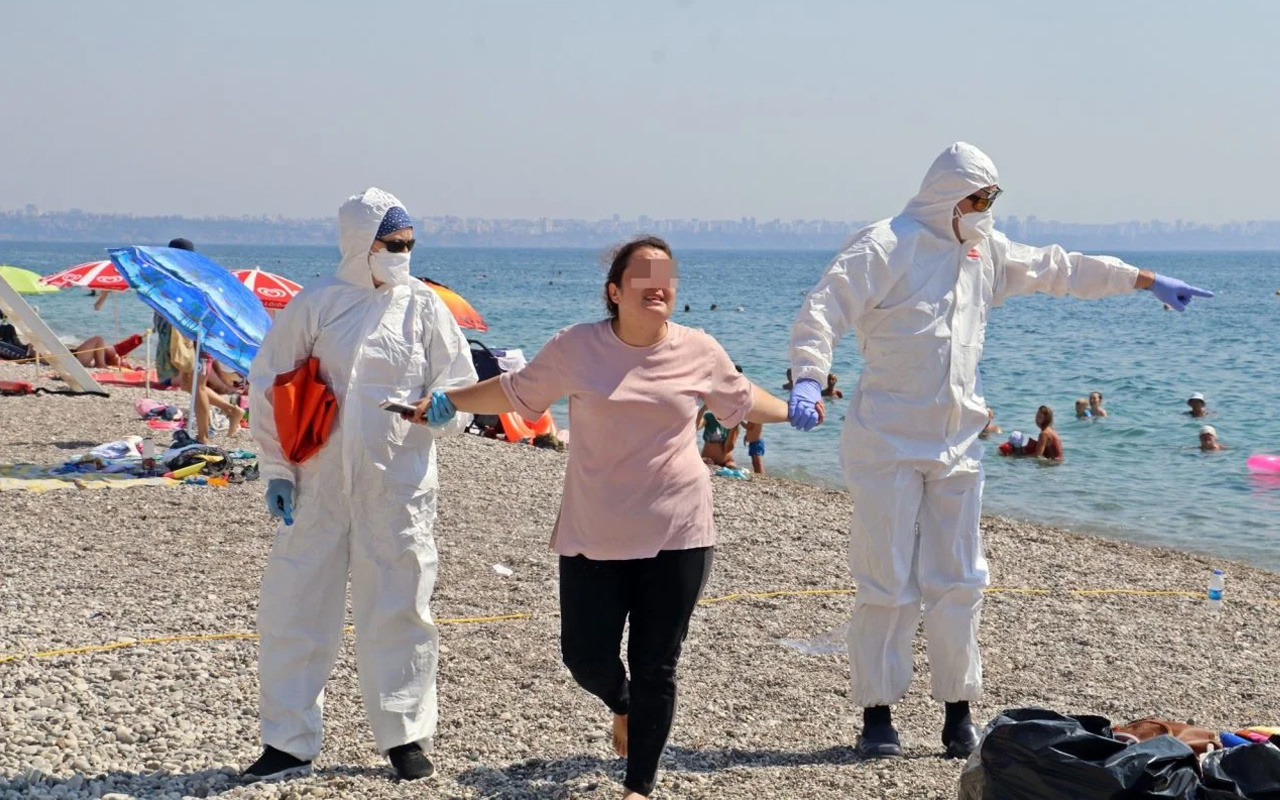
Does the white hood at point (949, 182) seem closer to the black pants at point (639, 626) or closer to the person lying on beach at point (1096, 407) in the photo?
the black pants at point (639, 626)

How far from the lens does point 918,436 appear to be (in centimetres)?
475

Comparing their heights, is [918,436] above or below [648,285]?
below

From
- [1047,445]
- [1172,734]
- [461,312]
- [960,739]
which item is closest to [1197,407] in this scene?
[1047,445]

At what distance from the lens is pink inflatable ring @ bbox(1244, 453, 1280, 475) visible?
16.4 metres

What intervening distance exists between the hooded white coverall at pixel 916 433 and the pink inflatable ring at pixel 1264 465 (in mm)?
12960

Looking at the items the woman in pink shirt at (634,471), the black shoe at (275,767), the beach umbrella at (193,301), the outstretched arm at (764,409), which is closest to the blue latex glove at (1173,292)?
the outstretched arm at (764,409)

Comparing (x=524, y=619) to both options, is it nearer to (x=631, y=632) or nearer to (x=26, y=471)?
(x=631, y=632)

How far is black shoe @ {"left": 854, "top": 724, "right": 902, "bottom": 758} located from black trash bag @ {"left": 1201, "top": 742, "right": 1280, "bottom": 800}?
4.83 feet

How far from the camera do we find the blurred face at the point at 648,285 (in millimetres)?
3898

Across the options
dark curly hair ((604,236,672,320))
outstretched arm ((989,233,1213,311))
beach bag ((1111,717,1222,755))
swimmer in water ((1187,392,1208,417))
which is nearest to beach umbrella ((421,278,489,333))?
outstretched arm ((989,233,1213,311))

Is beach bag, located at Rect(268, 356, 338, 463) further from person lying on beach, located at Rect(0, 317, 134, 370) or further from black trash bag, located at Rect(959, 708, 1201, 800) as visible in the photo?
person lying on beach, located at Rect(0, 317, 134, 370)

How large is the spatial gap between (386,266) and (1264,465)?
1474cm

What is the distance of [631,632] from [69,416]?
11803 millimetres

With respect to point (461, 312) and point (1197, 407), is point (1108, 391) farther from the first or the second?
point (461, 312)
